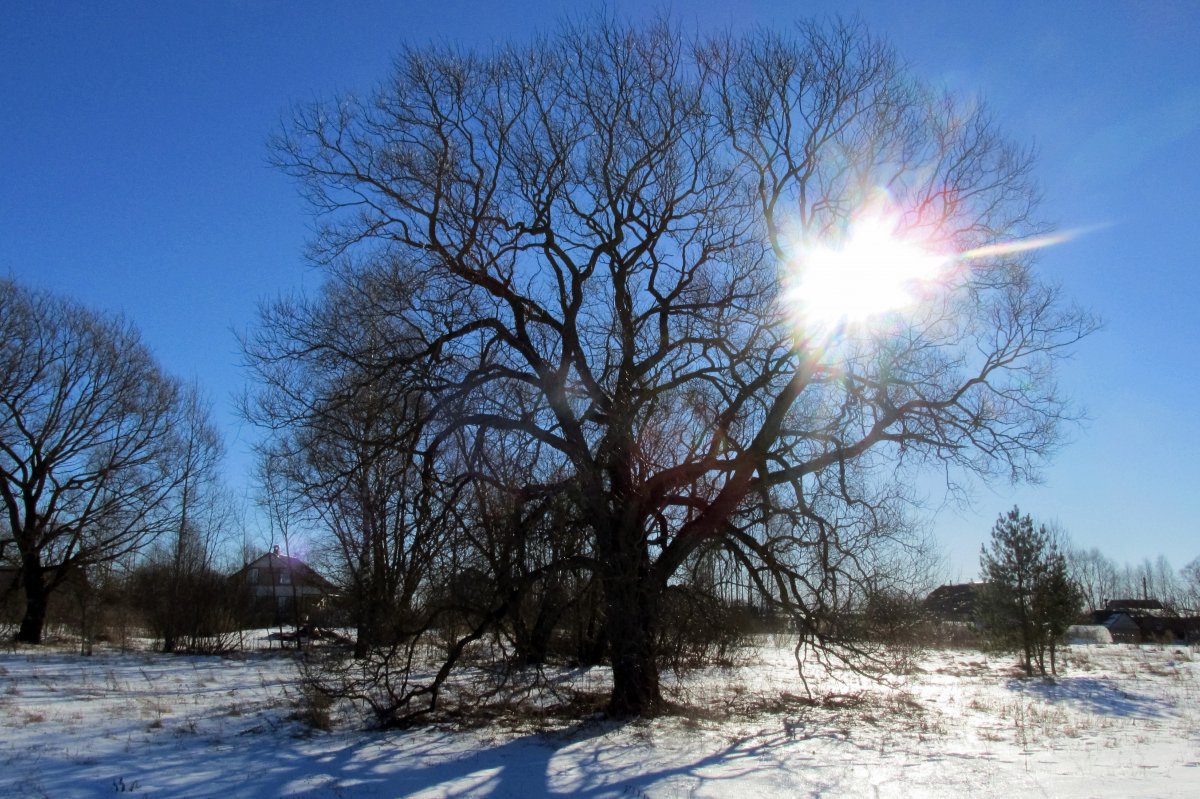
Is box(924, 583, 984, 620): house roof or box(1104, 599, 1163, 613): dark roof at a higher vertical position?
box(924, 583, 984, 620): house roof

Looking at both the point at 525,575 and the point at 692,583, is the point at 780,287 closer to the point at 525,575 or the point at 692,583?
the point at 692,583

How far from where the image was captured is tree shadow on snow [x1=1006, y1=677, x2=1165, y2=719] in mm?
19703

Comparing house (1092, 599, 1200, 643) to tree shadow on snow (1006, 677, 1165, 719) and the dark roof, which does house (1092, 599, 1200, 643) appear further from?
tree shadow on snow (1006, 677, 1165, 719)

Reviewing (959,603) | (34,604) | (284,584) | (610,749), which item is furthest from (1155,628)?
(34,604)

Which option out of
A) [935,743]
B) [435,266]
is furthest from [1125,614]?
[435,266]

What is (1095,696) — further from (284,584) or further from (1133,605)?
(1133,605)

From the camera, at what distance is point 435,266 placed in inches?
554

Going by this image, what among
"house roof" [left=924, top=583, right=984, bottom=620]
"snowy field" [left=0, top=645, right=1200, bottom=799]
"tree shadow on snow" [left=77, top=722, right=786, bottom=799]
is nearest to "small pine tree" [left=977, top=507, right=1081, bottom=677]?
"house roof" [left=924, top=583, right=984, bottom=620]

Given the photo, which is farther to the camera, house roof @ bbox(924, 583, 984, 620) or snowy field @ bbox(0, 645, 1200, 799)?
house roof @ bbox(924, 583, 984, 620)

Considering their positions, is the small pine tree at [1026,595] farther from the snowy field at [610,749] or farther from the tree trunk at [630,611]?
the tree trunk at [630,611]

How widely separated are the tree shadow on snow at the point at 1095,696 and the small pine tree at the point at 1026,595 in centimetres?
182

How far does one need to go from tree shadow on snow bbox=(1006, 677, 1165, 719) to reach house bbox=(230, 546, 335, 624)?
17.7 metres

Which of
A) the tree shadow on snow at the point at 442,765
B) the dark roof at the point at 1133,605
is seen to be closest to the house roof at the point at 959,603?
the tree shadow on snow at the point at 442,765

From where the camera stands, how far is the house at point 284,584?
2244cm
